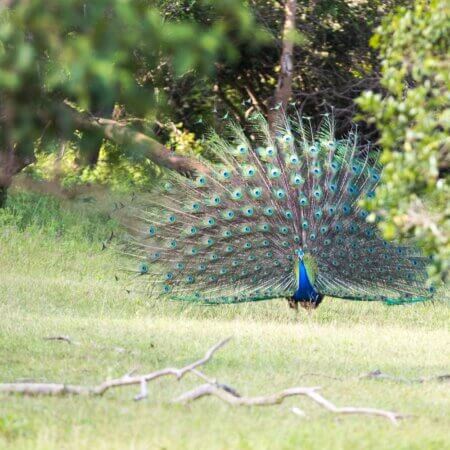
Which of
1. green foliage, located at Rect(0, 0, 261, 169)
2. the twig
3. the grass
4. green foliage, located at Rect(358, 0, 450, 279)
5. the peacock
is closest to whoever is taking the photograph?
green foliage, located at Rect(0, 0, 261, 169)

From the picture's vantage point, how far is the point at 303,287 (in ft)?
41.4

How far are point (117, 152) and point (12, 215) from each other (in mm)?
14690

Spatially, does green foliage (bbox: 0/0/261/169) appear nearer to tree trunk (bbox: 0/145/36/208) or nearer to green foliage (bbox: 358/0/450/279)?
tree trunk (bbox: 0/145/36/208)

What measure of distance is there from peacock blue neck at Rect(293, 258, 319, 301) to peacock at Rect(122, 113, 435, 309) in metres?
0.01

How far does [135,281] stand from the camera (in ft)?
46.9

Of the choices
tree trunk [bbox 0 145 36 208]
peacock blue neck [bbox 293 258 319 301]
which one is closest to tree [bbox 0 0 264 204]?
tree trunk [bbox 0 145 36 208]

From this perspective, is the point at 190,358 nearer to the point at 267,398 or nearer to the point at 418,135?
the point at 267,398

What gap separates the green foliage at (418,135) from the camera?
5.67 metres

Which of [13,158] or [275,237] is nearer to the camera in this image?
[13,158]

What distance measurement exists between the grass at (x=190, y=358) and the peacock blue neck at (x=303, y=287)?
22 centimetres

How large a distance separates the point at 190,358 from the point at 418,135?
380 cm

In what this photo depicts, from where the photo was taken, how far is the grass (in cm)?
602

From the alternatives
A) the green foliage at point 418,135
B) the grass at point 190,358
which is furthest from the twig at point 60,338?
the green foliage at point 418,135

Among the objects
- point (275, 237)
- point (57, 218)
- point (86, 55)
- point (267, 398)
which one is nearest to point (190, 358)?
point (267, 398)
